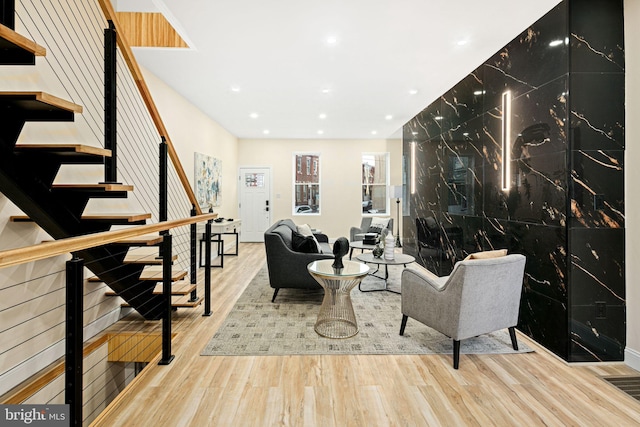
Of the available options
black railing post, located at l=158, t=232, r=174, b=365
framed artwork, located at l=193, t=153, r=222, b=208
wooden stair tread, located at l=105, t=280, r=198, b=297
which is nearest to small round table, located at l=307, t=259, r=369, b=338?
black railing post, located at l=158, t=232, r=174, b=365

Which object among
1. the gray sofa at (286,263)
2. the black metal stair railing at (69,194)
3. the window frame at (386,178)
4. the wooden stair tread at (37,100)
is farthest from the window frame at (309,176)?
the wooden stair tread at (37,100)

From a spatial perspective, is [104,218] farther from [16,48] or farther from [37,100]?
[16,48]

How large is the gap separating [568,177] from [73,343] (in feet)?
10.9

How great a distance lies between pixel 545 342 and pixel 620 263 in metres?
0.84

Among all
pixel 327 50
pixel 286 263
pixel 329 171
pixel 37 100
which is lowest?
pixel 286 263

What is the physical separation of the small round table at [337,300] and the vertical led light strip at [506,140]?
165 cm

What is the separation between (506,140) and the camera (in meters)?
3.21

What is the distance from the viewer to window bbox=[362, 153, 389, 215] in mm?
8969

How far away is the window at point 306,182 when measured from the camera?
29.1ft

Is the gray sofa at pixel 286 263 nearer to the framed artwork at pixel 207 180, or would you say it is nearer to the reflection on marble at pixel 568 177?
the reflection on marble at pixel 568 177

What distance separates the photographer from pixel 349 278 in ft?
9.52

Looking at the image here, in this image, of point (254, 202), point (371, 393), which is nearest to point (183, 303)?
point (371, 393)
